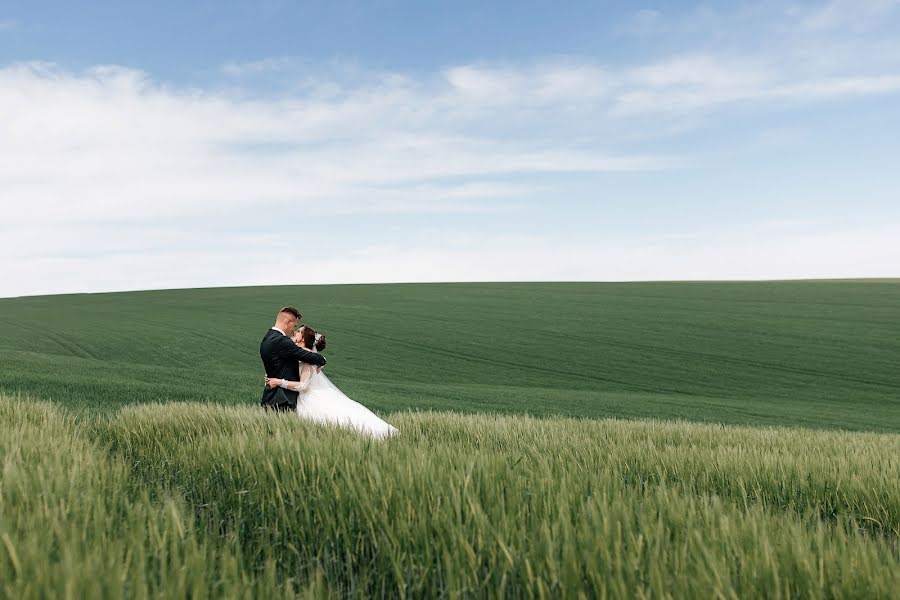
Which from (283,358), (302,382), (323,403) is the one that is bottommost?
(323,403)

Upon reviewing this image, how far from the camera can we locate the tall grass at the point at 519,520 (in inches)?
84.7

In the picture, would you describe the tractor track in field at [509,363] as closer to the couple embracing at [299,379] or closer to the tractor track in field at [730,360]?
the tractor track in field at [730,360]

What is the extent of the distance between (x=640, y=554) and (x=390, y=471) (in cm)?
154

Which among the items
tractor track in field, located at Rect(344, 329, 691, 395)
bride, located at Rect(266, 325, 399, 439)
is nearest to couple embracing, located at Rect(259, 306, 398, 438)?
bride, located at Rect(266, 325, 399, 439)

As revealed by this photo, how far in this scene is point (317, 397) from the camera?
7.69 m

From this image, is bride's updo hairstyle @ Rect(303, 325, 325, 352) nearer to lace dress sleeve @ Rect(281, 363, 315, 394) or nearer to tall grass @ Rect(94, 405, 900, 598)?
lace dress sleeve @ Rect(281, 363, 315, 394)

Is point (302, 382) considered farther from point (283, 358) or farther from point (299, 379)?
point (283, 358)

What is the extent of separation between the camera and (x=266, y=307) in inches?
2030

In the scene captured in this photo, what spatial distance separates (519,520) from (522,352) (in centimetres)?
3058

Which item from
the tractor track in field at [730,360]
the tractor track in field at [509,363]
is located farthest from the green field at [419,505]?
the tractor track in field at [730,360]

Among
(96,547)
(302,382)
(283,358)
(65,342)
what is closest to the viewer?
(96,547)

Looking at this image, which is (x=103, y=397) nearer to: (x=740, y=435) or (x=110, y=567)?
(x=740, y=435)

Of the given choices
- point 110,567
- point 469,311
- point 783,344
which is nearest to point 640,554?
point 110,567

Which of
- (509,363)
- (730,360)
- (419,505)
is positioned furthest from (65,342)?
(419,505)
